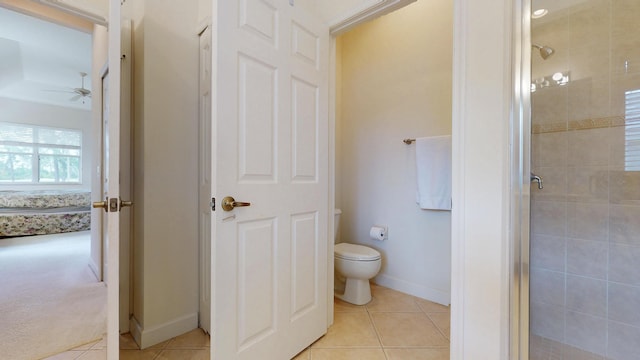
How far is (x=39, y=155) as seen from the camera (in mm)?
5555

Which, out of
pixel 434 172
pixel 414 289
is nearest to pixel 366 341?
pixel 414 289

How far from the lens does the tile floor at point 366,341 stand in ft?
4.87

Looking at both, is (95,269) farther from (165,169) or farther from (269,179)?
(269,179)

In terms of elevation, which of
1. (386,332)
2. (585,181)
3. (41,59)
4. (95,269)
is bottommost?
(386,332)

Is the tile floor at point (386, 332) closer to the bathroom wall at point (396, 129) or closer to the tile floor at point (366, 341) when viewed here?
the tile floor at point (366, 341)

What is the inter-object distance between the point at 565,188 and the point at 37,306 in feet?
12.0

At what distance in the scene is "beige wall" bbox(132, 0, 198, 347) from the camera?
155 centimetres

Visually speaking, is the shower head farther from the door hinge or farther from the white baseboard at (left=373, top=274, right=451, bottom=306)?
the door hinge

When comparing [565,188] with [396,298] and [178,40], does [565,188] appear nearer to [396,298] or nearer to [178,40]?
[396,298]

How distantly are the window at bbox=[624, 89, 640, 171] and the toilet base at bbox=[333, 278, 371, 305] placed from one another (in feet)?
5.74

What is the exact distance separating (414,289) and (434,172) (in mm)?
1078

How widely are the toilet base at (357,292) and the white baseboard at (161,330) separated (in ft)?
3.88

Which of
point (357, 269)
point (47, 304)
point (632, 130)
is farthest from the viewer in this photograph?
point (357, 269)

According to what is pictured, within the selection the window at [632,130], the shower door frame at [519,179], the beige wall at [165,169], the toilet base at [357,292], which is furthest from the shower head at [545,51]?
the beige wall at [165,169]
